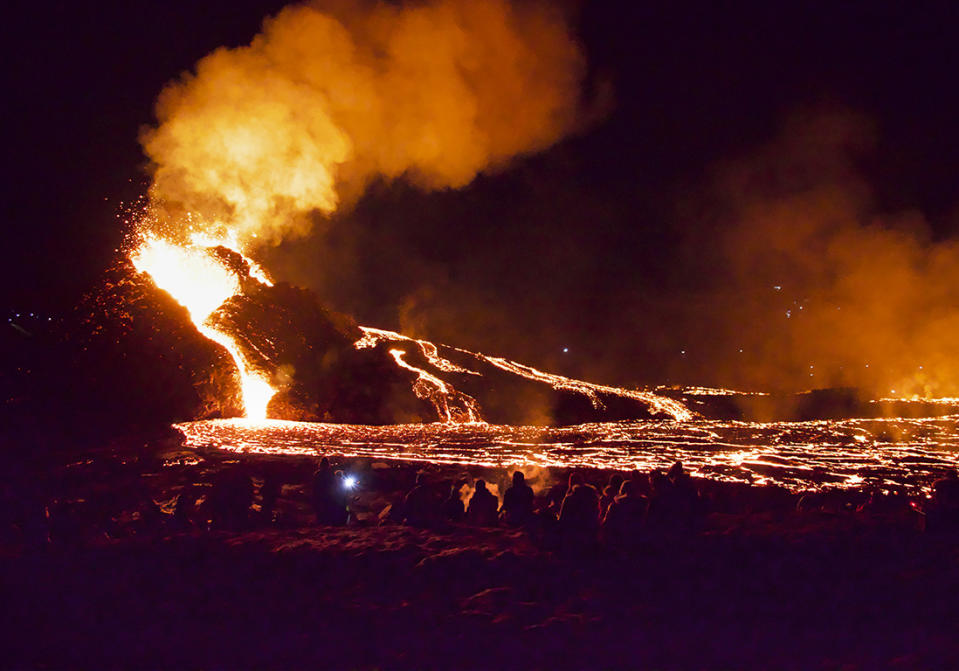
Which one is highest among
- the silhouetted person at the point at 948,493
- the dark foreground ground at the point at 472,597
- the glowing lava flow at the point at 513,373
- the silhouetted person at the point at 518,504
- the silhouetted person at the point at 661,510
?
the glowing lava flow at the point at 513,373

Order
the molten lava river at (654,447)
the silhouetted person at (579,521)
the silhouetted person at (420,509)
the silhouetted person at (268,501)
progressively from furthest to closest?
the molten lava river at (654,447)
the silhouetted person at (268,501)
the silhouetted person at (420,509)
the silhouetted person at (579,521)

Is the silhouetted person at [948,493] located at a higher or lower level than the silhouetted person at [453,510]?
higher

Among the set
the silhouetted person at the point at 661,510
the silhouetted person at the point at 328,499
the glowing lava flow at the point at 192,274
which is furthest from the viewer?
the glowing lava flow at the point at 192,274

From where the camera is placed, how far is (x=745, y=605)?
6020 mm

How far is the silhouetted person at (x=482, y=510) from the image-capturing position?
9.54m

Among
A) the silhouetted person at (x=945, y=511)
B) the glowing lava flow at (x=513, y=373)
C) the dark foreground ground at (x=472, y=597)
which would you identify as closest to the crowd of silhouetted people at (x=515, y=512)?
the silhouetted person at (x=945, y=511)

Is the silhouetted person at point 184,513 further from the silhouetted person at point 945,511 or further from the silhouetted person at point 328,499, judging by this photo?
the silhouetted person at point 945,511

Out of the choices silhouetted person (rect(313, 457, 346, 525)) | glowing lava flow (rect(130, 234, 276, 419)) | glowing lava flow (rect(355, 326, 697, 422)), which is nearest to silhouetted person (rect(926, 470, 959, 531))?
silhouetted person (rect(313, 457, 346, 525))

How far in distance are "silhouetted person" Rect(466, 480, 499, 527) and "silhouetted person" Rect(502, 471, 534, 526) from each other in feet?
0.82

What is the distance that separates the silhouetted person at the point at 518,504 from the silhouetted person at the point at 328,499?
3.27 m

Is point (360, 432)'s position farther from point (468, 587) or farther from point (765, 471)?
point (468, 587)

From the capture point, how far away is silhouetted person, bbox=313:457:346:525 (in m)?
10.0

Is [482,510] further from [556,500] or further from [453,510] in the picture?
[556,500]

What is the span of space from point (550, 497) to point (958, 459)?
2224 cm
